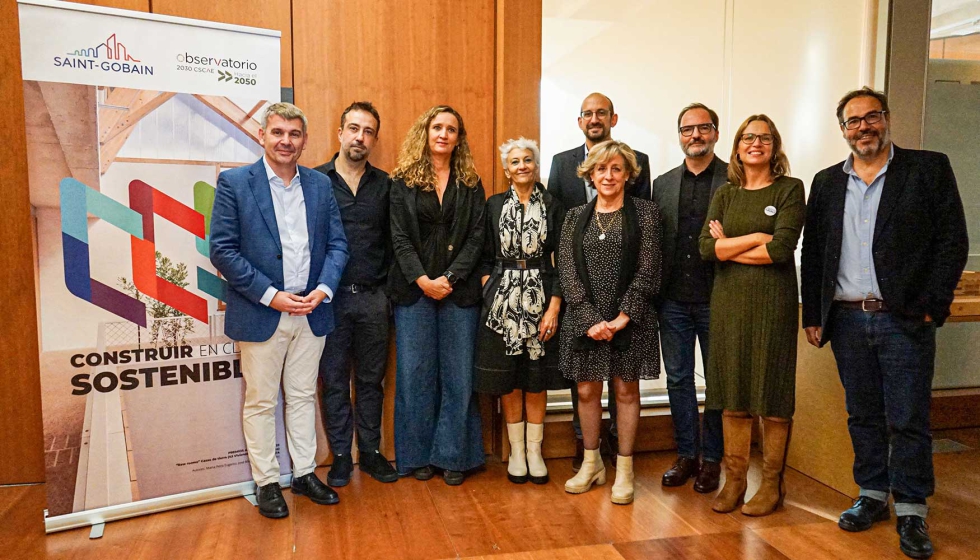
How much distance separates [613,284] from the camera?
318cm

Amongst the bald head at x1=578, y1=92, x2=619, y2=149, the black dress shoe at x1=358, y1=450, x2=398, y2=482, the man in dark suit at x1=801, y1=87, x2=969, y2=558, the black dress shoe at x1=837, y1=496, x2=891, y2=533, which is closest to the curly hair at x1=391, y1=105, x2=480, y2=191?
the bald head at x1=578, y1=92, x2=619, y2=149

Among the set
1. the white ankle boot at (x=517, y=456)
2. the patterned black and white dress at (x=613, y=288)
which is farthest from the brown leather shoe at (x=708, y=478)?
the white ankle boot at (x=517, y=456)

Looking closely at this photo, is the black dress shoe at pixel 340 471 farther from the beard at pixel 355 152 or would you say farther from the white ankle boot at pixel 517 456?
the beard at pixel 355 152

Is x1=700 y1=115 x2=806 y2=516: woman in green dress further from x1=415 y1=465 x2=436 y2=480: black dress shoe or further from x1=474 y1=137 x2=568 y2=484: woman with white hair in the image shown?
x1=415 y1=465 x2=436 y2=480: black dress shoe

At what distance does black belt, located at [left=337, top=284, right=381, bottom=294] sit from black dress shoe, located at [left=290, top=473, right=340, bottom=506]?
94 cm

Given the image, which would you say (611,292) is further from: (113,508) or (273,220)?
(113,508)

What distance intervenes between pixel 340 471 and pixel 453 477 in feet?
1.95

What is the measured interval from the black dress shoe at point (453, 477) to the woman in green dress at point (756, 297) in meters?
1.30

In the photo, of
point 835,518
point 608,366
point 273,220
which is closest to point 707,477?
point 835,518

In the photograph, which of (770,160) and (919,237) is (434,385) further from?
(919,237)

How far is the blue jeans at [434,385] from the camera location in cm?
351

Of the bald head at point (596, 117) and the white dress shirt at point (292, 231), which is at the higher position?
the bald head at point (596, 117)

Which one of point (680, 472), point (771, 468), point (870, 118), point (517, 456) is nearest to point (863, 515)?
point (771, 468)

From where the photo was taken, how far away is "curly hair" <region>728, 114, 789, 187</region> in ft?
9.82
